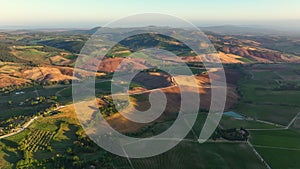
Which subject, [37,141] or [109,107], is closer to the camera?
[37,141]

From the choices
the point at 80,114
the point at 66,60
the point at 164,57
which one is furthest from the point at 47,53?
the point at 80,114

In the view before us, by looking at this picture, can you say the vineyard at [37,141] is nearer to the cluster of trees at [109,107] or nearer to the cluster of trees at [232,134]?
the cluster of trees at [109,107]

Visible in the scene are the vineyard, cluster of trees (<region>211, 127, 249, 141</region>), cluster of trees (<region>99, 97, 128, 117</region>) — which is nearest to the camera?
the vineyard

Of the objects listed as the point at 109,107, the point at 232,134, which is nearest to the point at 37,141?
→ the point at 109,107

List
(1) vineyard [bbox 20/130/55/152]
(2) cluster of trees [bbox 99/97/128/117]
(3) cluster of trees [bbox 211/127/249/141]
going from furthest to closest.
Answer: (2) cluster of trees [bbox 99/97/128/117], (3) cluster of trees [bbox 211/127/249/141], (1) vineyard [bbox 20/130/55/152]

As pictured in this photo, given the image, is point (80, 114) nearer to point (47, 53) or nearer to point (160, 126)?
point (160, 126)

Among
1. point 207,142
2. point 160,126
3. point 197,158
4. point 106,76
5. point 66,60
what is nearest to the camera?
point 197,158

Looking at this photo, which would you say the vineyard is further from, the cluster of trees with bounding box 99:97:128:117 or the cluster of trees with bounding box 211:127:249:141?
the cluster of trees with bounding box 211:127:249:141

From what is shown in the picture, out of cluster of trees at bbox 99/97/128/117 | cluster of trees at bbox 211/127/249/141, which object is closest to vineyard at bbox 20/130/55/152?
cluster of trees at bbox 99/97/128/117

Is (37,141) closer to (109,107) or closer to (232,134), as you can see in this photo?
(109,107)
